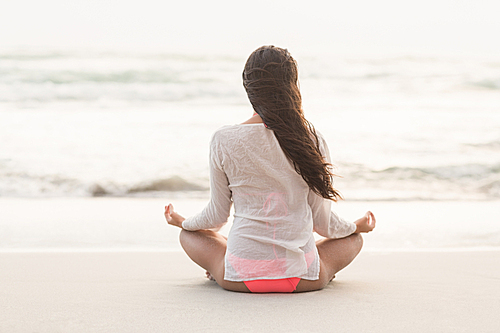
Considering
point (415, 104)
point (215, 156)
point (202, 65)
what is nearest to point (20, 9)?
point (202, 65)

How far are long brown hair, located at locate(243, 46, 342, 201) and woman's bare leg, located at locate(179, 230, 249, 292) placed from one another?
59cm

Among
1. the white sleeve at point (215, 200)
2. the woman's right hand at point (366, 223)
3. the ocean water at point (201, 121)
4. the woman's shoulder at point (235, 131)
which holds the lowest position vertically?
the ocean water at point (201, 121)

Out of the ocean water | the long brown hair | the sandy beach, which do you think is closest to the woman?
the long brown hair

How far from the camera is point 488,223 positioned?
4.86 meters

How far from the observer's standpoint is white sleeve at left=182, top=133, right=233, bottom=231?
7.69ft

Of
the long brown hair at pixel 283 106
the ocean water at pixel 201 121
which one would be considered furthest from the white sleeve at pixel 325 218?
the ocean water at pixel 201 121

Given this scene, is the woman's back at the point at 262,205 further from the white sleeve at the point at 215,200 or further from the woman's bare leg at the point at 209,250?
the woman's bare leg at the point at 209,250

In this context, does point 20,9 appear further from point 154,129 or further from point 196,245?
point 196,245

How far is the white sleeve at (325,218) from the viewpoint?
2400 mm

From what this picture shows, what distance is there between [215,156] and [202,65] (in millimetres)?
11155

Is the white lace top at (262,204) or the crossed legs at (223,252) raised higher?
the white lace top at (262,204)

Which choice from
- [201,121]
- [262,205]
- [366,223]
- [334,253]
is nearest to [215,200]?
[262,205]

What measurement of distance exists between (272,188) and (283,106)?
0.35 m

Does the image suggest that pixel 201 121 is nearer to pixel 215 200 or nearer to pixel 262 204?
pixel 215 200
